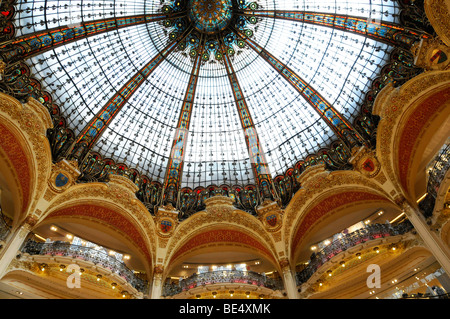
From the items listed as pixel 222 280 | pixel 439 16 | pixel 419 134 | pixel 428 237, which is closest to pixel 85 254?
pixel 222 280

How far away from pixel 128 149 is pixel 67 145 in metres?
3.65

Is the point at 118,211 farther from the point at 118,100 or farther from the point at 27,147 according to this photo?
the point at 118,100

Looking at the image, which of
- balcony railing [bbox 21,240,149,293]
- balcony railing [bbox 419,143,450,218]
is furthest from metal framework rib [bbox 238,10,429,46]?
balcony railing [bbox 21,240,149,293]

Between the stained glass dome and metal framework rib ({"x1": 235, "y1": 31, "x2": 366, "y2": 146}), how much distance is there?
0.23 feet

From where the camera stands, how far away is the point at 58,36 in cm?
1659

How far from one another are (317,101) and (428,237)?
996 centimetres

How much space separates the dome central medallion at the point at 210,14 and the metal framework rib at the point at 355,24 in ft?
3.70

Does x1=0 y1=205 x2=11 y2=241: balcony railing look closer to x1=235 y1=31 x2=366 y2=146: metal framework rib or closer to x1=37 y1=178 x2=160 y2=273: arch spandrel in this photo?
x1=37 y1=178 x2=160 y2=273: arch spandrel

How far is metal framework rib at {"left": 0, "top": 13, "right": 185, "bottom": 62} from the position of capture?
15133 millimetres

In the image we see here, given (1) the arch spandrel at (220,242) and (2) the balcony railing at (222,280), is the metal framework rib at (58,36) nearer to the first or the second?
(1) the arch spandrel at (220,242)
